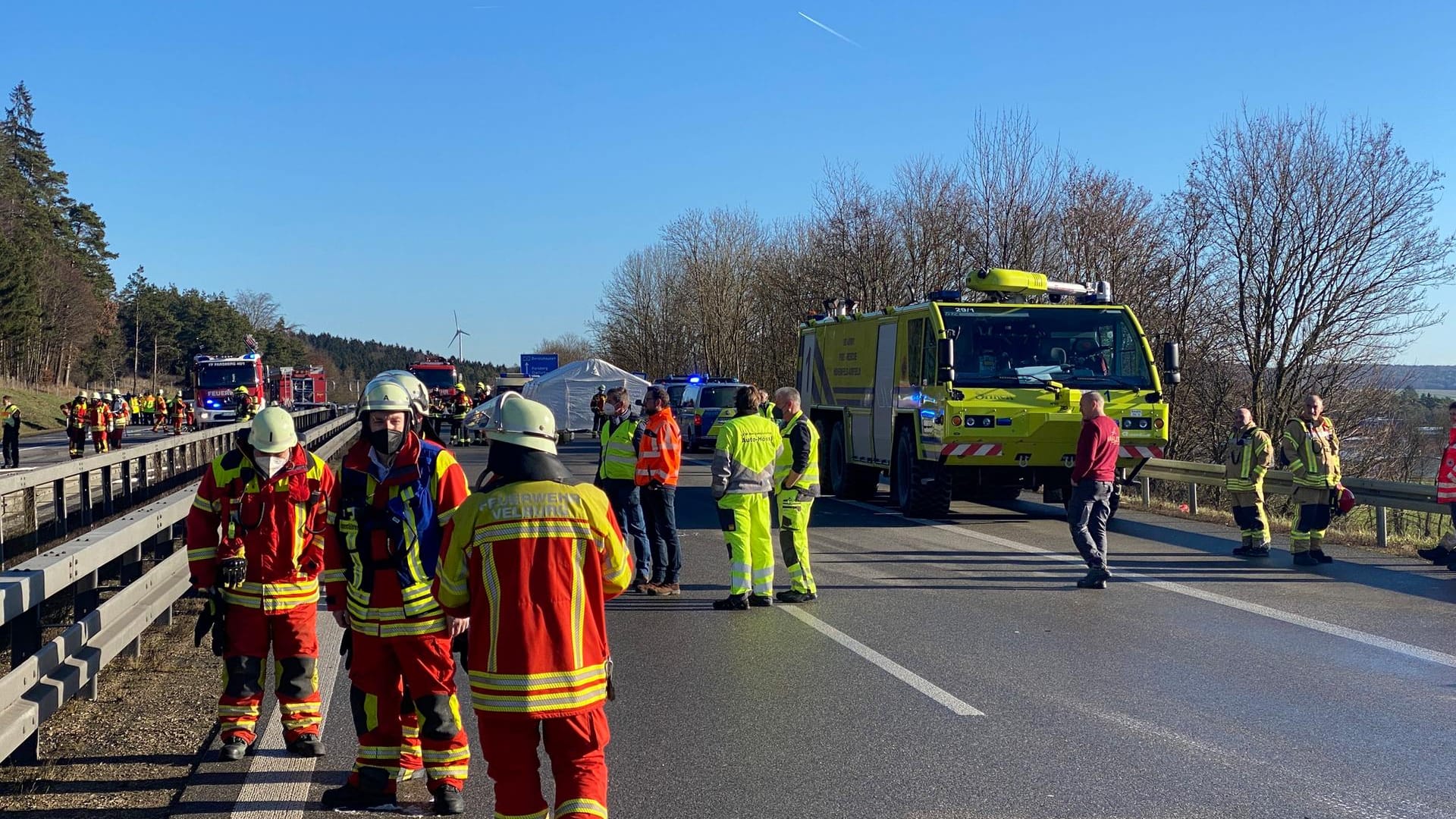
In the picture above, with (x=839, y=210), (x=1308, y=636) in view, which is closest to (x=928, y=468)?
(x=1308, y=636)

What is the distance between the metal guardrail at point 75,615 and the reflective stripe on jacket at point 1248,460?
33.1 feet

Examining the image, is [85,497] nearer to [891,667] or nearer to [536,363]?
[891,667]

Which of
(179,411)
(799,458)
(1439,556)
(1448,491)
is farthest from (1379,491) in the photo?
(179,411)

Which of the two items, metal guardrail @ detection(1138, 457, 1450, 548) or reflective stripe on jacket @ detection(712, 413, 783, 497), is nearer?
reflective stripe on jacket @ detection(712, 413, 783, 497)

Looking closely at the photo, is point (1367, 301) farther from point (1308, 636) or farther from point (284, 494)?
point (284, 494)

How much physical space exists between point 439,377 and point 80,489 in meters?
42.0

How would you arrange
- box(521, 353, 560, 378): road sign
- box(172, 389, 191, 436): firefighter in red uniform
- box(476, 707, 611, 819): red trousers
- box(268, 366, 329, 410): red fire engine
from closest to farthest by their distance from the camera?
box(476, 707, 611, 819): red trousers
box(172, 389, 191, 436): firefighter in red uniform
box(268, 366, 329, 410): red fire engine
box(521, 353, 560, 378): road sign

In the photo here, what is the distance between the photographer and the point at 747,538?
10.2 m

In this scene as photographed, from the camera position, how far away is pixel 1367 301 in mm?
30969

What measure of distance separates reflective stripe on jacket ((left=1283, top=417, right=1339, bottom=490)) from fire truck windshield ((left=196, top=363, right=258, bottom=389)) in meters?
34.0

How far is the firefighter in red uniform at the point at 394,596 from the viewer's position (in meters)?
5.16

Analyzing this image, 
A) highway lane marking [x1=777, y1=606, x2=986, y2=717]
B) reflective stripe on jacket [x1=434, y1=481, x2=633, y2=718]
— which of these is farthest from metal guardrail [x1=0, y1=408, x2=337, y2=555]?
highway lane marking [x1=777, y1=606, x2=986, y2=717]

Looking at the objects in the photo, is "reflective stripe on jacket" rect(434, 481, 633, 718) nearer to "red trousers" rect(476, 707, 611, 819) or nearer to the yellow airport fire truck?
"red trousers" rect(476, 707, 611, 819)

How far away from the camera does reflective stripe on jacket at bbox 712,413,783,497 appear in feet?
33.7
